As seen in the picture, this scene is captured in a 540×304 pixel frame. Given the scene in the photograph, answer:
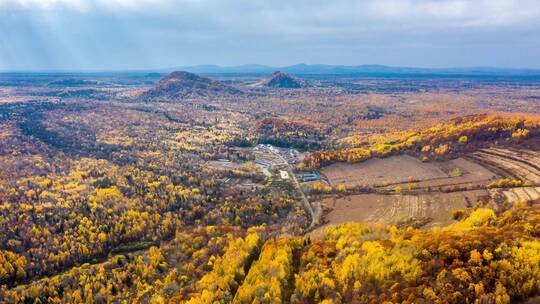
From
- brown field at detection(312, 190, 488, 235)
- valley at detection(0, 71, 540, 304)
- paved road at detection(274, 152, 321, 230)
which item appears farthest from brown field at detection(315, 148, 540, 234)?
paved road at detection(274, 152, 321, 230)

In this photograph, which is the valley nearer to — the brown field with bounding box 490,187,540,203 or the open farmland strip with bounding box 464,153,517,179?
the brown field with bounding box 490,187,540,203

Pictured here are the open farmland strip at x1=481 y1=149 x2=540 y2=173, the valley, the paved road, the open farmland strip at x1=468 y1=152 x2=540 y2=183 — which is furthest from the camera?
the open farmland strip at x1=481 y1=149 x2=540 y2=173

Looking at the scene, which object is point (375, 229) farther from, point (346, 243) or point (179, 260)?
point (179, 260)

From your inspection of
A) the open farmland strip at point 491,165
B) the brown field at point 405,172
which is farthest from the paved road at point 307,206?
the open farmland strip at point 491,165

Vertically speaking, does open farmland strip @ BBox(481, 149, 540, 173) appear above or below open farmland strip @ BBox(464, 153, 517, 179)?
above

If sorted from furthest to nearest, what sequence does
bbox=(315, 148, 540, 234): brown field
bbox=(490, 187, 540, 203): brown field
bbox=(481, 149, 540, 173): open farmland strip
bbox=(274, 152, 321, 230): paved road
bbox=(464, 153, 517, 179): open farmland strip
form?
bbox=(481, 149, 540, 173): open farmland strip < bbox=(464, 153, 517, 179): open farmland strip < bbox=(274, 152, 321, 230): paved road < bbox=(315, 148, 540, 234): brown field < bbox=(490, 187, 540, 203): brown field

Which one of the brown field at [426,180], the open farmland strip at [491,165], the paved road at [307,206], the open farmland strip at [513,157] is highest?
the open farmland strip at [513,157]

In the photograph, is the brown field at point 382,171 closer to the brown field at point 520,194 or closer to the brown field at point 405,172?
the brown field at point 405,172

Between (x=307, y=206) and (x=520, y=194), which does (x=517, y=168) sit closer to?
(x=520, y=194)
